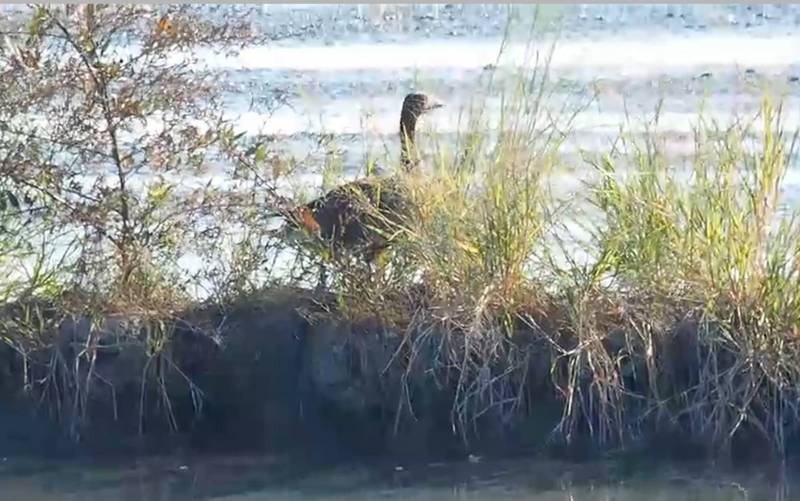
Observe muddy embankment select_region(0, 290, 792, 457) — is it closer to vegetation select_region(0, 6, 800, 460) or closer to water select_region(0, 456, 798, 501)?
vegetation select_region(0, 6, 800, 460)

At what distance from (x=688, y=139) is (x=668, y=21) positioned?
7.20 meters

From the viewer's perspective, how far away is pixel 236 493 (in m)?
7.69

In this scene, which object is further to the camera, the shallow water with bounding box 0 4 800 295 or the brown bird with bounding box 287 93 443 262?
the shallow water with bounding box 0 4 800 295

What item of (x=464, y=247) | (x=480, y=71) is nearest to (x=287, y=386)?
(x=464, y=247)

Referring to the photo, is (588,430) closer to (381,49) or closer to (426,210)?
(426,210)

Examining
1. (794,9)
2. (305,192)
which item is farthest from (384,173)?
(794,9)

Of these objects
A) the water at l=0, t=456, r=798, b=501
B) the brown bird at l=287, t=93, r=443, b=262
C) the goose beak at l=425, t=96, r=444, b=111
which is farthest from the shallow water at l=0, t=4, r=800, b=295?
the water at l=0, t=456, r=798, b=501

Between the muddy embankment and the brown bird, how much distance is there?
0.35 metres

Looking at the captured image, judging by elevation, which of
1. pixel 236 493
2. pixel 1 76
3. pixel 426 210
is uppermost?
pixel 1 76

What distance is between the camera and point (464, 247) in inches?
311

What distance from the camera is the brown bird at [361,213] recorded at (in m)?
7.95

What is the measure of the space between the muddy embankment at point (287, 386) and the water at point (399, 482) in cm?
14

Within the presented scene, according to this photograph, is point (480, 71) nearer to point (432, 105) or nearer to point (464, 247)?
point (432, 105)

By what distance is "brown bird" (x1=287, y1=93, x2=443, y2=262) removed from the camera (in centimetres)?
795
